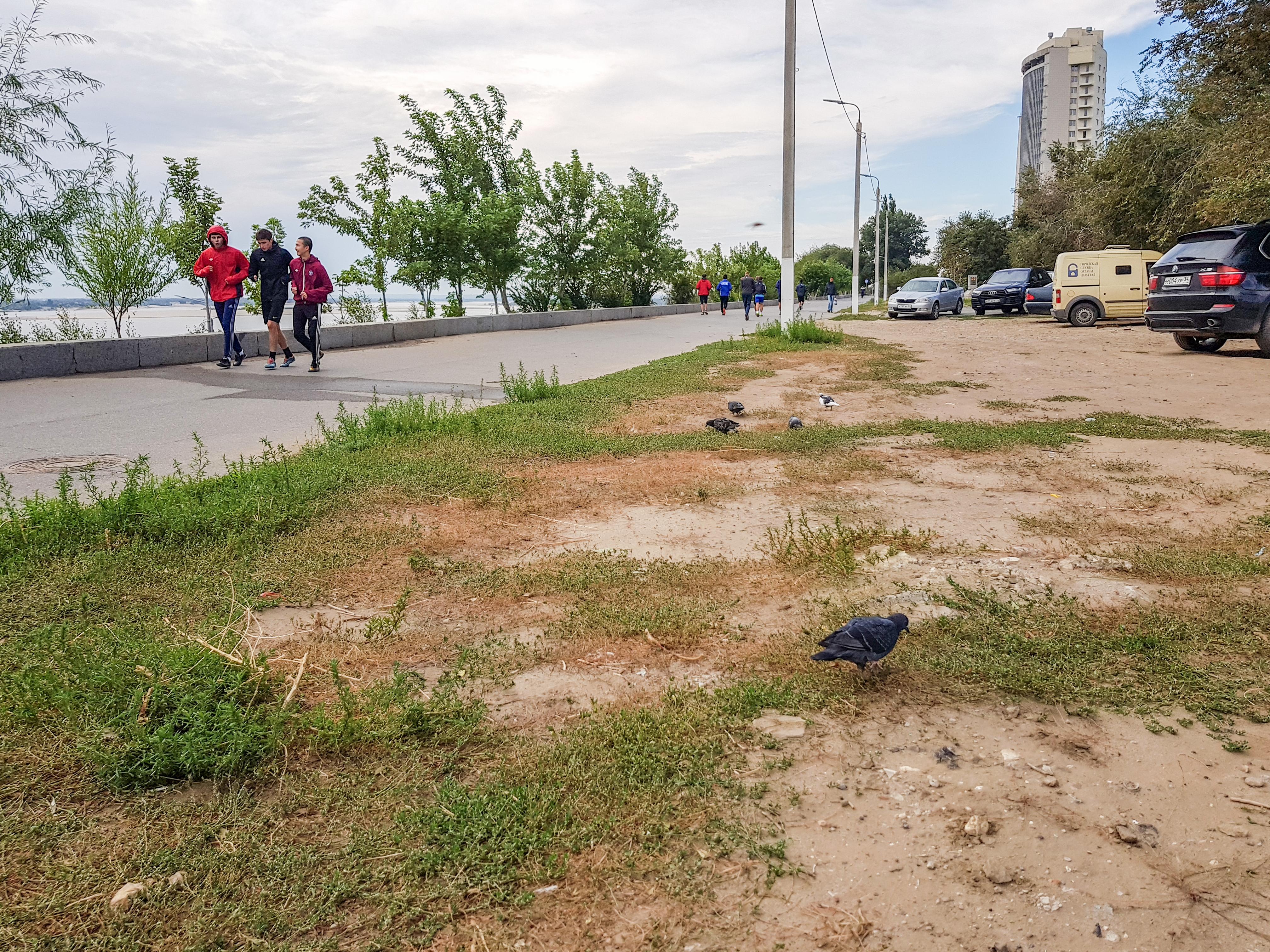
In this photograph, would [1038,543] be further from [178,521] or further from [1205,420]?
[1205,420]

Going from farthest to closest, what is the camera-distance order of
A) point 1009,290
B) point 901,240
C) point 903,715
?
1. point 901,240
2. point 1009,290
3. point 903,715

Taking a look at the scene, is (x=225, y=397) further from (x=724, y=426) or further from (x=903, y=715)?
(x=903, y=715)

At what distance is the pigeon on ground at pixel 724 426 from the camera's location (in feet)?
25.5

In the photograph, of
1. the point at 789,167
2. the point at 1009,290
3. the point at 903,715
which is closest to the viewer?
the point at 903,715

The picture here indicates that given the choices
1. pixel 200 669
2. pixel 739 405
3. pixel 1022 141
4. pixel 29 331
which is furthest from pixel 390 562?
pixel 1022 141

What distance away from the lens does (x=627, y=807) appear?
2377 millimetres

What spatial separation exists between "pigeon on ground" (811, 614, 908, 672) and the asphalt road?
16.9ft

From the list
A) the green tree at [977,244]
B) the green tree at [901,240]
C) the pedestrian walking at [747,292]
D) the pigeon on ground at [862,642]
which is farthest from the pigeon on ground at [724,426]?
the green tree at [901,240]

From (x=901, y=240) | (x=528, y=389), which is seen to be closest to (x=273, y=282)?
(x=528, y=389)

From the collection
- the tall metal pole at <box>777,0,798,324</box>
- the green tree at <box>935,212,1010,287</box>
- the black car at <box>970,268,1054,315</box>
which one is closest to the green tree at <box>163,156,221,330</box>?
the tall metal pole at <box>777,0,798,324</box>

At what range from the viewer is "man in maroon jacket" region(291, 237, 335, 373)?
13.1 metres

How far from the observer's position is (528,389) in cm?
977

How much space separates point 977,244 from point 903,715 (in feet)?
217

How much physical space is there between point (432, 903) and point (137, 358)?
13.1 meters
